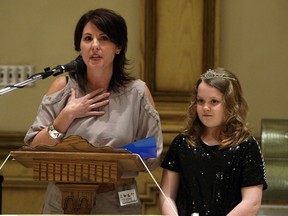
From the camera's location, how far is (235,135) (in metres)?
2.23

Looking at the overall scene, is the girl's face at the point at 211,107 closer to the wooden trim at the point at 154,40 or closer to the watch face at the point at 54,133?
the watch face at the point at 54,133

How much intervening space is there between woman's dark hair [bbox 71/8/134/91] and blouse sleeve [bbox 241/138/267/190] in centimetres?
50

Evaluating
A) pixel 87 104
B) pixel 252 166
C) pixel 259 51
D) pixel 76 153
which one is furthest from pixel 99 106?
pixel 259 51

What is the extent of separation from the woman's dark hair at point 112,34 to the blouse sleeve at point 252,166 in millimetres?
498

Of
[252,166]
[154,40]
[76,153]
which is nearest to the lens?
[76,153]

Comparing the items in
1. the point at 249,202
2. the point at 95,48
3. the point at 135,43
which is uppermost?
the point at 95,48

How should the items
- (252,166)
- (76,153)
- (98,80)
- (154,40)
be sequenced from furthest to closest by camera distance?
(154,40)
(98,80)
(252,166)
(76,153)

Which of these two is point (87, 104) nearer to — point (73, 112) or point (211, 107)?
point (73, 112)

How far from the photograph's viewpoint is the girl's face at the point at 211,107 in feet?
7.28

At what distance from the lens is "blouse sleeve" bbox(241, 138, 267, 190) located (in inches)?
85.0

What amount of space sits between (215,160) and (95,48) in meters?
0.55

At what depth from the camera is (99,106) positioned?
224cm

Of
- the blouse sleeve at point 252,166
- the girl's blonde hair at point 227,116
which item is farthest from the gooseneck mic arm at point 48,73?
the blouse sleeve at point 252,166

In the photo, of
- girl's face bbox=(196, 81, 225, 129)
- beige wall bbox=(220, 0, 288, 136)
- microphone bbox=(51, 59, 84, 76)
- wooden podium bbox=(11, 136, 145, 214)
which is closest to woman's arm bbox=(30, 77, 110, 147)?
microphone bbox=(51, 59, 84, 76)
